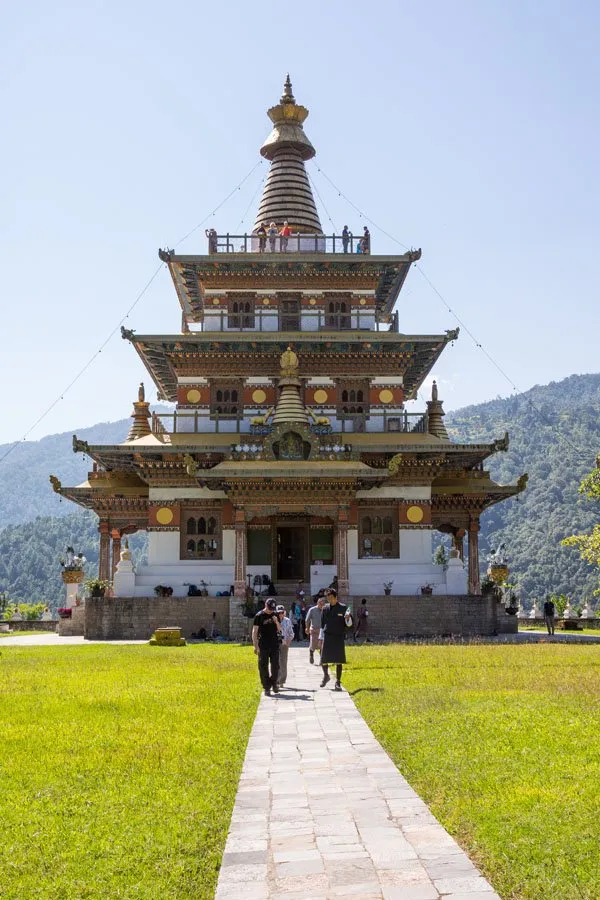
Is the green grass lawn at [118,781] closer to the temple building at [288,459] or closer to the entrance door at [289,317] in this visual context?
the temple building at [288,459]

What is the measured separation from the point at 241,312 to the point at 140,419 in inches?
275

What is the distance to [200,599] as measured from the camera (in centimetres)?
3322

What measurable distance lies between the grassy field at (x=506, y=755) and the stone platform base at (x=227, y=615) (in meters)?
11.8

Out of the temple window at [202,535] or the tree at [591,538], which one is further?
the temple window at [202,535]

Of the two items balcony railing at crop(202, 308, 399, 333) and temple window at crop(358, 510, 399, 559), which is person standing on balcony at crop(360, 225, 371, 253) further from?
temple window at crop(358, 510, 399, 559)

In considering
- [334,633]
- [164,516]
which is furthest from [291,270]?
[334,633]

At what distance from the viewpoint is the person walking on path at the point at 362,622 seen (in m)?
30.7

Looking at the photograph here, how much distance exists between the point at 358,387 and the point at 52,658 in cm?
1928

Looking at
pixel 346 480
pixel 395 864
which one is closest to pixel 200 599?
pixel 346 480

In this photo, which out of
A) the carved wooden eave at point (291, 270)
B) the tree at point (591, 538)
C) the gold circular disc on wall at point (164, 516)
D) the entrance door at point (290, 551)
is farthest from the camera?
the carved wooden eave at point (291, 270)

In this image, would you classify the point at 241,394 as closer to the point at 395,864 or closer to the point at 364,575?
the point at 364,575

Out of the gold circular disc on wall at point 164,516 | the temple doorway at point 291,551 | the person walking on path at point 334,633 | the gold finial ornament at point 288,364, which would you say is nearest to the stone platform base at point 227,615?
the gold circular disc on wall at point 164,516

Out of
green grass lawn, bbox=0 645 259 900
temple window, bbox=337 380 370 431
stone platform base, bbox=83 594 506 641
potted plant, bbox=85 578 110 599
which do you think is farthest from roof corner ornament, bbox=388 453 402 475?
green grass lawn, bbox=0 645 259 900

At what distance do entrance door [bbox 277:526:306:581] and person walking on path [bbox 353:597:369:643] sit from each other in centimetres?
572
